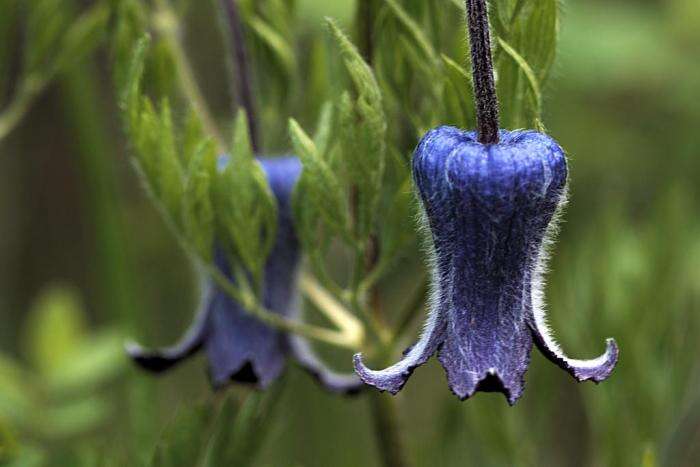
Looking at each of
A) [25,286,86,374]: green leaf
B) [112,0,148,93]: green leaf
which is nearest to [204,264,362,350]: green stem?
[112,0,148,93]: green leaf

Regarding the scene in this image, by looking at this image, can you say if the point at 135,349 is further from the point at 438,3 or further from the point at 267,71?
the point at 438,3

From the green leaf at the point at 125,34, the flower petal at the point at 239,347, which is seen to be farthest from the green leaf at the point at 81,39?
the flower petal at the point at 239,347

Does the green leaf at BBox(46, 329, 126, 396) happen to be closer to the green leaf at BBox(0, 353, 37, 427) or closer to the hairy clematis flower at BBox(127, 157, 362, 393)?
the green leaf at BBox(0, 353, 37, 427)

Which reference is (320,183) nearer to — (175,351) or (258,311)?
(258,311)

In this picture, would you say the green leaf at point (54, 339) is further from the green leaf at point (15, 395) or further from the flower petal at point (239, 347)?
the flower petal at point (239, 347)

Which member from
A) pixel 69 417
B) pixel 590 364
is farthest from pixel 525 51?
pixel 69 417

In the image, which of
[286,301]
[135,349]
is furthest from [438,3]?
[135,349]
